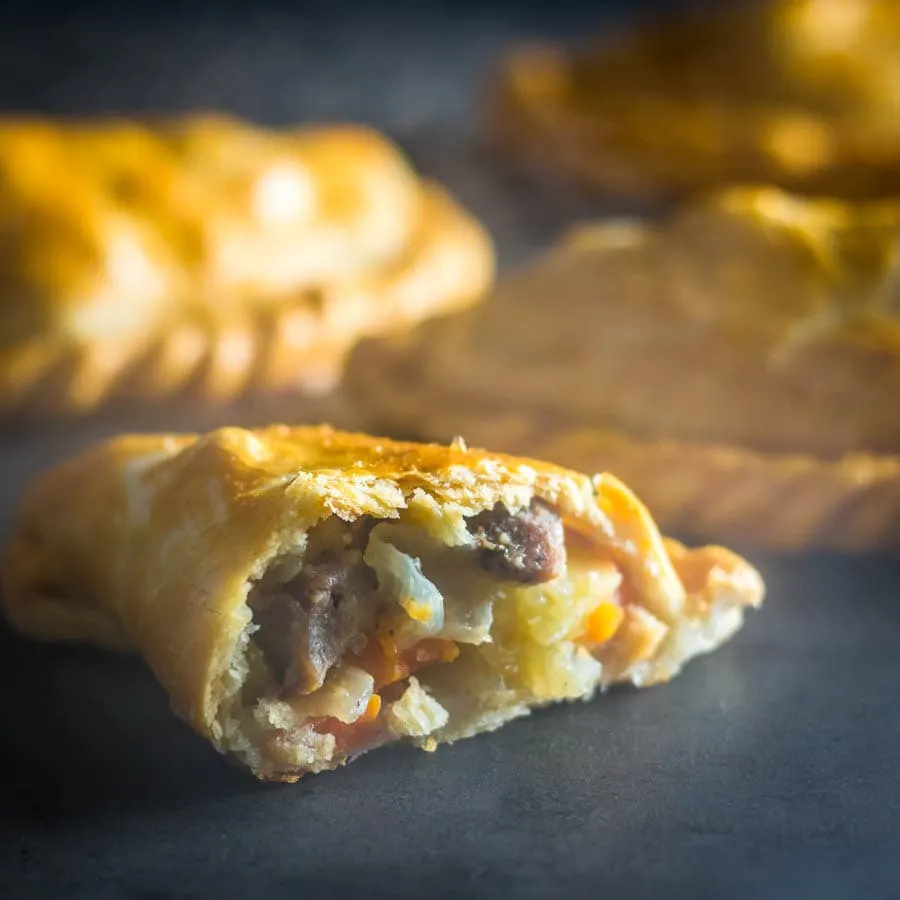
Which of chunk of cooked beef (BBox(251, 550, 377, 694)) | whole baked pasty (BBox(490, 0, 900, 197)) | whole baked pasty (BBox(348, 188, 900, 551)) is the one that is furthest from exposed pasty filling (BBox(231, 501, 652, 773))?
whole baked pasty (BBox(490, 0, 900, 197))

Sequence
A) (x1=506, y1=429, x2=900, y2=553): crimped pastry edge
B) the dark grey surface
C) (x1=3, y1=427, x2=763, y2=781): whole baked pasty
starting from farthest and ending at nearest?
(x1=506, y1=429, x2=900, y2=553): crimped pastry edge → (x1=3, y1=427, x2=763, y2=781): whole baked pasty → the dark grey surface

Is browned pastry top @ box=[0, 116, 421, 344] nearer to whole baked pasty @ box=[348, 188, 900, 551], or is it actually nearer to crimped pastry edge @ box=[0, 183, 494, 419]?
crimped pastry edge @ box=[0, 183, 494, 419]

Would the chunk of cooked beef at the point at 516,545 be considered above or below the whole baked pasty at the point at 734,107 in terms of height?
above

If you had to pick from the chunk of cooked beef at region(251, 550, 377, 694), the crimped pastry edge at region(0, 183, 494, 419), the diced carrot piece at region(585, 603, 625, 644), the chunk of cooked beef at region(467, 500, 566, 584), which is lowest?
the crimped pastry edge at region(0, 183, 494, 419)

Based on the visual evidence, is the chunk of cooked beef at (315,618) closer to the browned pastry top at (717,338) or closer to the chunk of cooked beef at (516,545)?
the chunk of cooked beef at (516,545)

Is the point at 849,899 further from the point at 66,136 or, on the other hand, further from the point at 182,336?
the point at 66,136

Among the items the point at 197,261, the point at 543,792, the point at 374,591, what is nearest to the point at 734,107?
the point at 197,261

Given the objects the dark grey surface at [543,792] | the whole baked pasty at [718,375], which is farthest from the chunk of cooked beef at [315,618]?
the whole baked pasty at [718,375]
